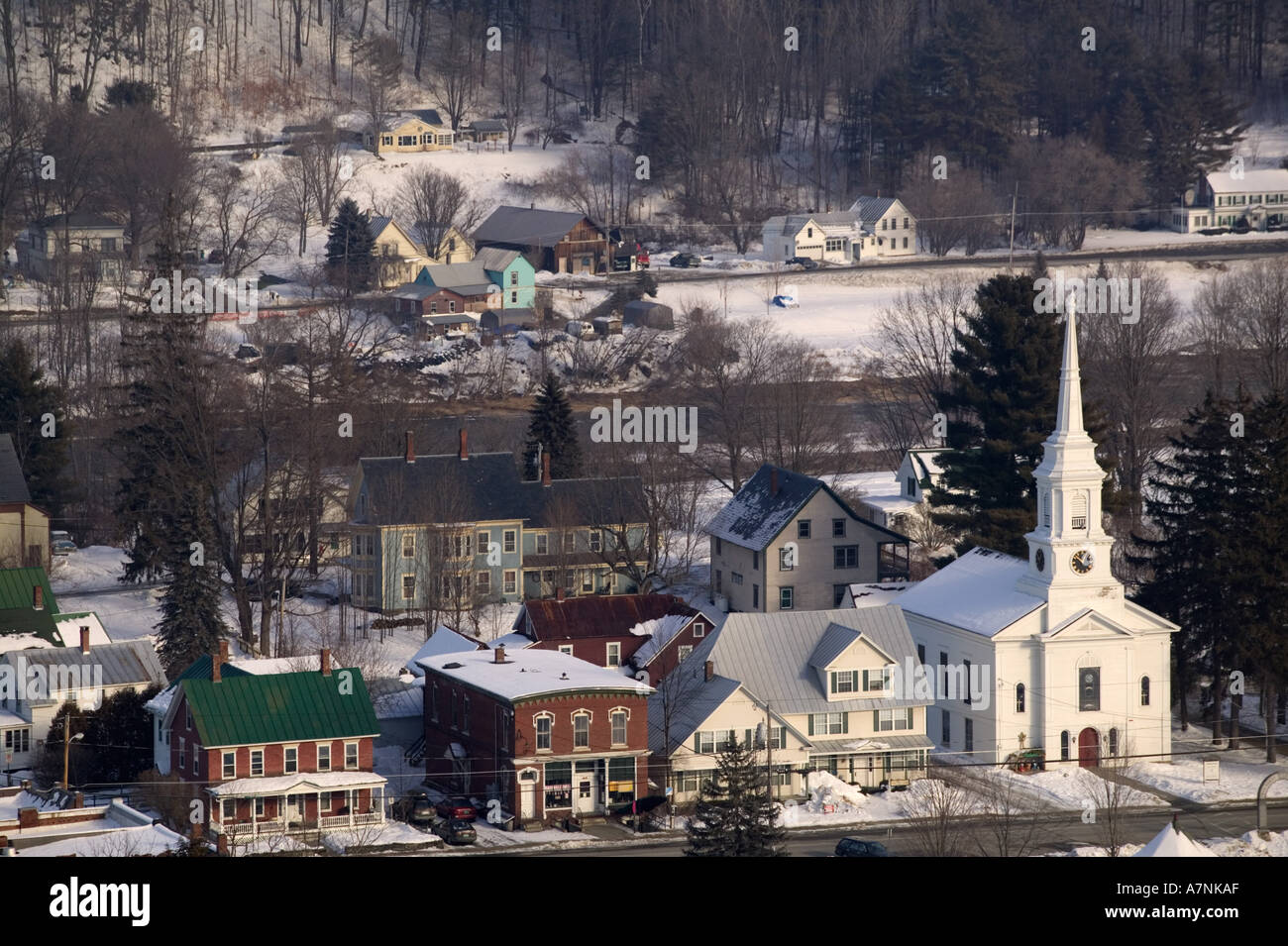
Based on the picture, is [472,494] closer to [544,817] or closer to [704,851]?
[544,817]

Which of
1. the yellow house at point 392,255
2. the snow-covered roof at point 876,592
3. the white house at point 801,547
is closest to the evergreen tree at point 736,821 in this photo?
the snow-covered roof at point 876,592

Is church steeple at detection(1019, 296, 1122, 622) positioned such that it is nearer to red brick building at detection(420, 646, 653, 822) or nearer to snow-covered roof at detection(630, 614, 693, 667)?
snow-covered roof at detection(630, 614, 693, 667)

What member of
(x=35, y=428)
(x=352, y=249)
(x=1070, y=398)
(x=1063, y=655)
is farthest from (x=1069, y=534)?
(x=352, y=249)

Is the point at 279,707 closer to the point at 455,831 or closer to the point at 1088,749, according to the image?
the point at 455,831

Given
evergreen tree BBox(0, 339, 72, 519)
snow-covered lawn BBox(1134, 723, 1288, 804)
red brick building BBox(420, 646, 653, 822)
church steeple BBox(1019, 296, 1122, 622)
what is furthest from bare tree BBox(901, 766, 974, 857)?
evergreen tree BBox(0, 339, 72, 519)

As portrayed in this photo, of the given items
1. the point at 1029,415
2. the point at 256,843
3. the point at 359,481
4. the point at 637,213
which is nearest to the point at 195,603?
the point at 359,481

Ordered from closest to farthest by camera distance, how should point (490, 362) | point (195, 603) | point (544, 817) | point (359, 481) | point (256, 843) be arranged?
point (256, 843) < point (544, 817) < point (195, 603) < point (359, 481) < point (490, 362)
